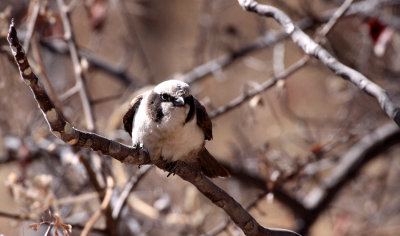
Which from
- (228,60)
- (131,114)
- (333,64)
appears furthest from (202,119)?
(228,60)

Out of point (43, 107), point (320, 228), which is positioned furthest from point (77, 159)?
point (320, 228)

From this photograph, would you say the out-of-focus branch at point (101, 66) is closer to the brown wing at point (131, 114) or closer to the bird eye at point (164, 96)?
the brown wing at point (131, 114)

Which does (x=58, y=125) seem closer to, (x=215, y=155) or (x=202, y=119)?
(x=202, y=119)

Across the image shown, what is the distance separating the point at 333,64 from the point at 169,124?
2.43 feet

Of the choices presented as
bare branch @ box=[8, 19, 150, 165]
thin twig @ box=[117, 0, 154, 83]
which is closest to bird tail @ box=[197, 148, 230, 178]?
bare branch @ box=[8, 19, 150, 165]

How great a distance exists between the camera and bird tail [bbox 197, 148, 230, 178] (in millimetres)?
2900

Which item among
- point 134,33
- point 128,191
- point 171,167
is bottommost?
point 128,191

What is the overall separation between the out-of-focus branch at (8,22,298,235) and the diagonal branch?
2.22 feet

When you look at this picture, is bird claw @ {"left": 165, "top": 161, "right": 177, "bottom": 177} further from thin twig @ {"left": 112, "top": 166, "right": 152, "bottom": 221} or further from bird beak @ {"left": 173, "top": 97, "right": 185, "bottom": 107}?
thin twig @ {"left": 112, "top": 166, "right": 152, "bottom": 221}

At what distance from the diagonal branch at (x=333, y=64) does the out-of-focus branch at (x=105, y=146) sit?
2.22 ft

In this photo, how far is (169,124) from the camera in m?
2.47

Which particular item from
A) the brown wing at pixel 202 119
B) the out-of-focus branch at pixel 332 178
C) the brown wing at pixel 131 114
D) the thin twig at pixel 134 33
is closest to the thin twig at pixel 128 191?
the brown wing at pixel 131 114

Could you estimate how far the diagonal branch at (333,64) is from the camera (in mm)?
2100

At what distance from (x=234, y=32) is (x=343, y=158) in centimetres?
135
